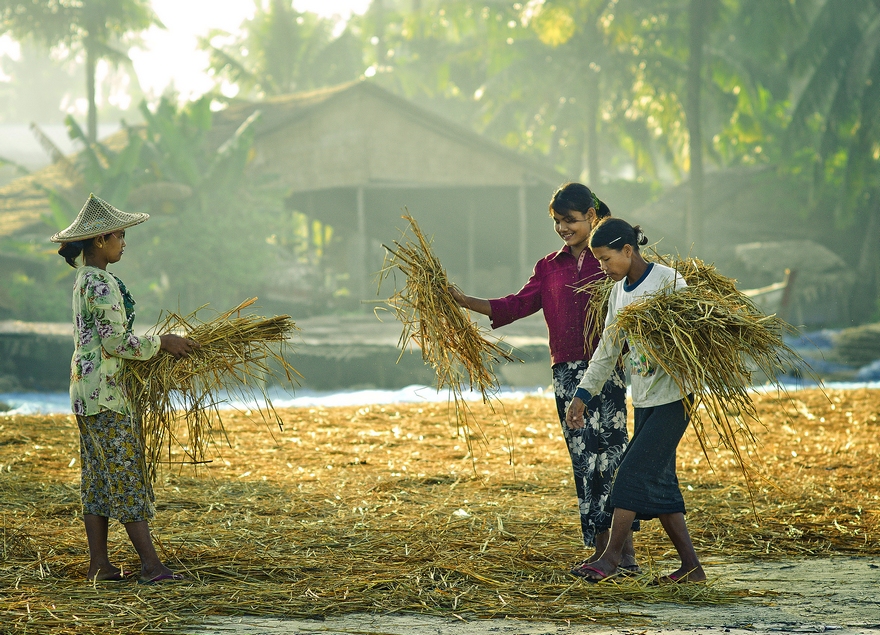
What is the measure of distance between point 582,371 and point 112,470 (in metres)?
1.92

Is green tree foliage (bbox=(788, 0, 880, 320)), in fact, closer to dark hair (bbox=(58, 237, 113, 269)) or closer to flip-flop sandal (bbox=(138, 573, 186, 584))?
dark hair (bbox=(58, 237, 113, 269))

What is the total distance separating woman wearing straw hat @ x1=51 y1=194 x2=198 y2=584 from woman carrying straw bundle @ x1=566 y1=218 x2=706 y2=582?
1.67 meters

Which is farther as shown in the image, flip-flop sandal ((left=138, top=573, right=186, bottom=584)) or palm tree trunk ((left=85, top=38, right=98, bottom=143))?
palm tree trunk ((left=85, top=38, right=98, bottom=143))

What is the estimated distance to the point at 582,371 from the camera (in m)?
4.01

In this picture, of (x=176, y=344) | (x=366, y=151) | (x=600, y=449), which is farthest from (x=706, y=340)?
(x=366, y=151)

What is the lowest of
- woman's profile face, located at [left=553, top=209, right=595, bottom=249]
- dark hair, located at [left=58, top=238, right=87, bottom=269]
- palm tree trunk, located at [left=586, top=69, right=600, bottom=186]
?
dark hair, located at [left=58, top=238, right=87, bottom=269]

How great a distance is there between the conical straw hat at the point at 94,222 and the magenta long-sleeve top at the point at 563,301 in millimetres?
1578

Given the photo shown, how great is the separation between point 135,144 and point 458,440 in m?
14.4

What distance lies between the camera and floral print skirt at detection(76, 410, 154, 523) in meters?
3.70

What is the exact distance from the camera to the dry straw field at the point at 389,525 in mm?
3473

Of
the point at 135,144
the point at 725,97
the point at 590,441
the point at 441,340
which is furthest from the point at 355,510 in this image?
the point at 725,97

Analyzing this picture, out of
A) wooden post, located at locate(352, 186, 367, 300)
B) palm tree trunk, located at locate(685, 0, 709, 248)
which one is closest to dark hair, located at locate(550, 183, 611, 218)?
wooden post, located at locate(352, 186, 367, 300)

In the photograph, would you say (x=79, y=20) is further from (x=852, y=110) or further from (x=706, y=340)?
(x=706, y=340)

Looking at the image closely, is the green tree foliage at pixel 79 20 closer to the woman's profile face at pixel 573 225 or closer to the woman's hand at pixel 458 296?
the woman's hand at pixel 458 296
